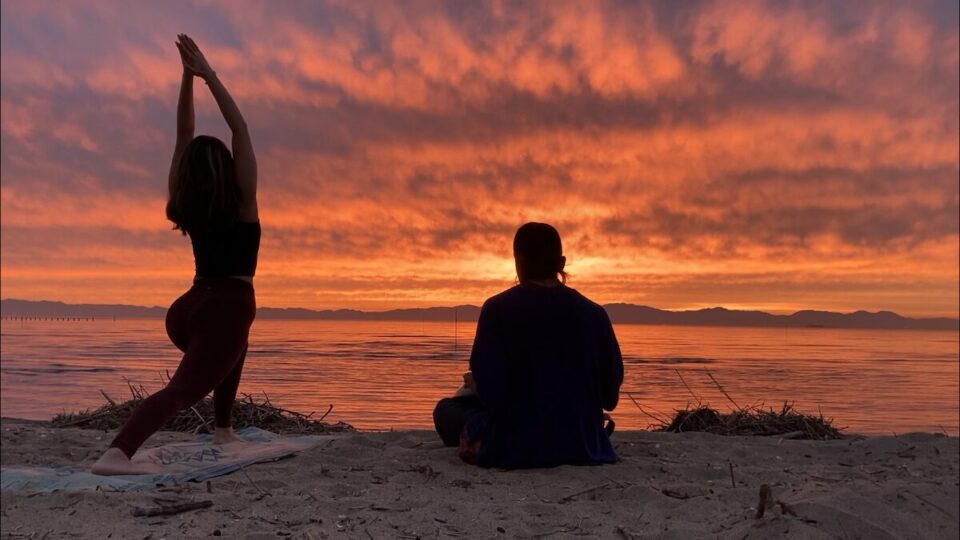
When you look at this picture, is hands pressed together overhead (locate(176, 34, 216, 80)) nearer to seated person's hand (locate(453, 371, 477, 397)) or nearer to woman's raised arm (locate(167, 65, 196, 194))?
woman's raised arm (locate(167, 65, 196, 194))

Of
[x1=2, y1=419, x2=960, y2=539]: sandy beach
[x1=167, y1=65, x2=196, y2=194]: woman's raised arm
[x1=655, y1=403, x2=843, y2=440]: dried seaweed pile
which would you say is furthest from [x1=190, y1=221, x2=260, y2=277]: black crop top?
[x1=655, y1=403, x2=843, y2=440]: dried seaweed pile

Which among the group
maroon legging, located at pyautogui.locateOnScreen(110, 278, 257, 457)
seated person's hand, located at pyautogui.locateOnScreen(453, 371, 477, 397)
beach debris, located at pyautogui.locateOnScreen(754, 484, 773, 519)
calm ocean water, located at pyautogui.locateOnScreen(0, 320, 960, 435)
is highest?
maroon legging, located at pyautogui.locateOnScreen(110, 278, 257, 457)

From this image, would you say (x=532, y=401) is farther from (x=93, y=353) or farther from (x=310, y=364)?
(x=93, y=353)

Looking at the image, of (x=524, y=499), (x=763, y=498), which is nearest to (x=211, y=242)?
(x=524, y=499)

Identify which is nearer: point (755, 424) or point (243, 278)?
point (243, 278)

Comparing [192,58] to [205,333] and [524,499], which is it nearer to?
[205,333]

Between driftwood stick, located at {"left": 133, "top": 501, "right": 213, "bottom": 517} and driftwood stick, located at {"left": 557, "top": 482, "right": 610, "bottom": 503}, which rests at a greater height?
driftwood stick, located at {"left": 557, "top": 482, "right": 610, "bottom": 503}

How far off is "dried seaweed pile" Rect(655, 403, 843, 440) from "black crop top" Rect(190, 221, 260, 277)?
4444 millimetres

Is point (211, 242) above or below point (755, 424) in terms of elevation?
above

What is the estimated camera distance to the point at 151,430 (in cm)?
423

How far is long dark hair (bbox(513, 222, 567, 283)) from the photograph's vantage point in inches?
181

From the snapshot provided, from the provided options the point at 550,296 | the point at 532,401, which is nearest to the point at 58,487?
the point at 532,401

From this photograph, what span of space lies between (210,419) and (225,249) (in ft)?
9.48

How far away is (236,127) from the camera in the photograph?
4582mm
